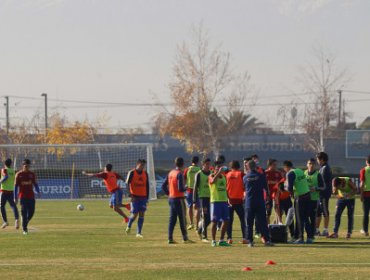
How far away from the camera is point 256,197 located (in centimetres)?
2150

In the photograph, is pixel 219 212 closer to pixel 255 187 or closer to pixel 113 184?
pixel 255 187

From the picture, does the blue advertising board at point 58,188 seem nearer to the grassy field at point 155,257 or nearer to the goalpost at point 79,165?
the goalpost at point 79,165

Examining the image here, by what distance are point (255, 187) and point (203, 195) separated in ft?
8.11

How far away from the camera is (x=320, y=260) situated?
1789cm

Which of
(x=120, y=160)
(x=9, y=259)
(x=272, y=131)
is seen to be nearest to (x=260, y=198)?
(x=9, y=259)

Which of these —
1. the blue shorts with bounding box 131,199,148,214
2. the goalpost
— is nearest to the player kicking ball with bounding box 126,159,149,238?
the blue shorts with bounding box 131,199,148,214

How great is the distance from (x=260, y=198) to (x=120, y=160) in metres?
35.5

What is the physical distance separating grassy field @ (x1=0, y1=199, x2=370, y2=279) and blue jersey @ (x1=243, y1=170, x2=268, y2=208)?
105 centimetres

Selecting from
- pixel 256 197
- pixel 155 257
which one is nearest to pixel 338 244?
pixel 256 197

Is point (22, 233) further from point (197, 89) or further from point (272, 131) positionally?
point (272, 131)

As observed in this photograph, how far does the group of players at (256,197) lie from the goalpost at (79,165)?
24.8 m

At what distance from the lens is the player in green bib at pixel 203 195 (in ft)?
75.3

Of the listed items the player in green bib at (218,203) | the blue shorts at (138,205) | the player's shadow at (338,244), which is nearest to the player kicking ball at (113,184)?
the blue shorts at (138,205)

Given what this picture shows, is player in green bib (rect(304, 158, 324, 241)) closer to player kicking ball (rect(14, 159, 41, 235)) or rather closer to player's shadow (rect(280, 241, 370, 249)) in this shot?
player's shadow (rect(280, 241, 370, 249))
